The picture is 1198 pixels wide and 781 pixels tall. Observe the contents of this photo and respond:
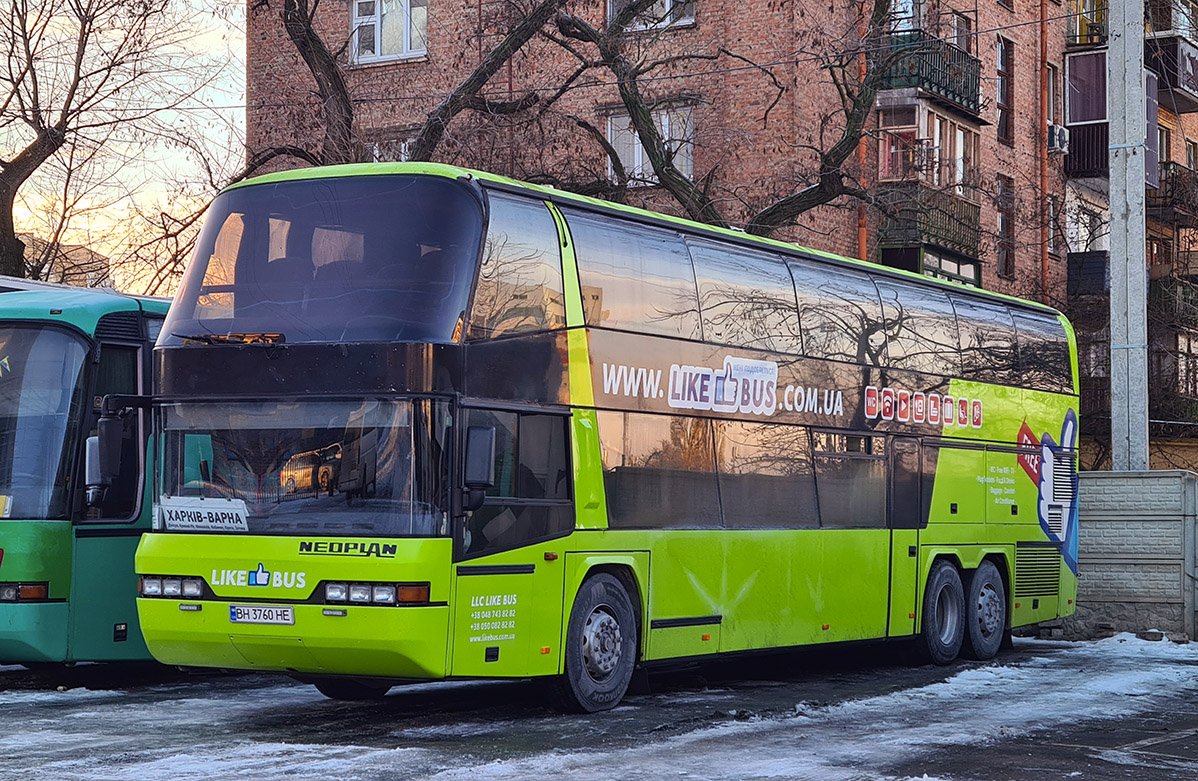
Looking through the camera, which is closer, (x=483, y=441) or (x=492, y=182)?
(x=483, y=441)

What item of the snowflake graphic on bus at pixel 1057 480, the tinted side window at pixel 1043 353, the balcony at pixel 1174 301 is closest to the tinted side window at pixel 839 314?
the tinted side window at pixel 1043 353

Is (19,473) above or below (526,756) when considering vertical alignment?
above

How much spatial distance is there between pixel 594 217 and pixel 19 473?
484 cm

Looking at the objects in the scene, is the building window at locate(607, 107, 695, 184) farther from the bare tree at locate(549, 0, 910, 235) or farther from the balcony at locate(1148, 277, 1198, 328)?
the balcony at locate(1148, 277, 1198, 328)

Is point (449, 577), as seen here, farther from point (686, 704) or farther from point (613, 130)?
point (613, 130)

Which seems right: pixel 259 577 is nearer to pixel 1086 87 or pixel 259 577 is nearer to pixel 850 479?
pixel 850 479

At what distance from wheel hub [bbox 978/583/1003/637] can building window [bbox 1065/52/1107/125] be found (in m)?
24.7

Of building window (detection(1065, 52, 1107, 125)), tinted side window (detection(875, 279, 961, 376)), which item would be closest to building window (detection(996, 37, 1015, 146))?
building window (detection(1065, 52, 1107, 125))

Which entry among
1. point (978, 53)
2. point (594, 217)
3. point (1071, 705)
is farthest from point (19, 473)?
point (978, 53)

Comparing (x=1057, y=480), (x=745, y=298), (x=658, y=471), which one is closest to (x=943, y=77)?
(x=1057, y=480)

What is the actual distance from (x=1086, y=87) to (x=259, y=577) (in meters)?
33.8

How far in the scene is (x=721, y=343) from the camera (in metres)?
13.9

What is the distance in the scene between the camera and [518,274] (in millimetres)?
11680

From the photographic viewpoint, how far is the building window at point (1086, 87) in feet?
133
